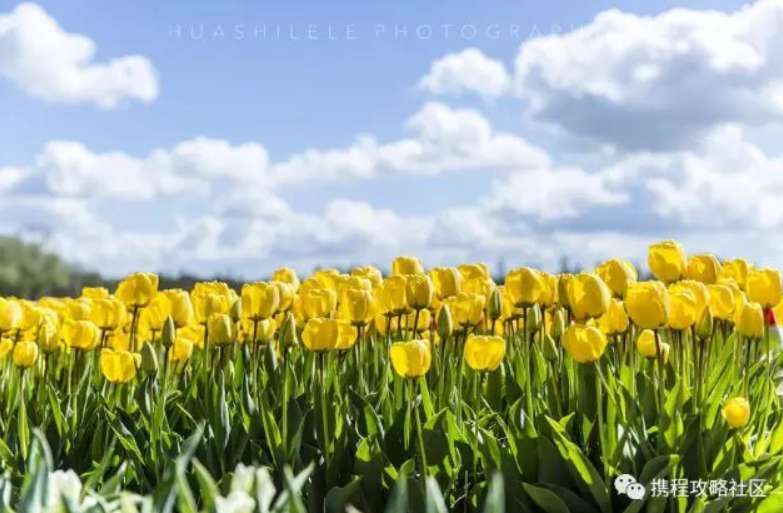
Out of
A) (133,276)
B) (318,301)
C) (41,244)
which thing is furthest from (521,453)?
(41,244)

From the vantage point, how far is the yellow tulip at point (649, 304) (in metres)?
3.15

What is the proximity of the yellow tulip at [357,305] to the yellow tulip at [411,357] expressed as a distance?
0.78 meters

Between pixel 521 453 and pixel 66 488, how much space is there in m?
1.54

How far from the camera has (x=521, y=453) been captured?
308 cm

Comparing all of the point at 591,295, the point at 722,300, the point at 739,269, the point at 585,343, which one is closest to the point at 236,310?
the point at 591,295

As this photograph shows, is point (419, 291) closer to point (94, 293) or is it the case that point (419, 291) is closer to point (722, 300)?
point (722, 300)

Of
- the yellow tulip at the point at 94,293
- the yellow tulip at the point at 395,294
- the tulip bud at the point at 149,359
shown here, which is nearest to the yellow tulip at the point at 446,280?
the yellow tulip at the point at 395,294

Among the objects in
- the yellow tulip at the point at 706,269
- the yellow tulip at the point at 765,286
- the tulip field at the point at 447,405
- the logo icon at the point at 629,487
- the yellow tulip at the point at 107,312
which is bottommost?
the logo icon at the point at 629,487

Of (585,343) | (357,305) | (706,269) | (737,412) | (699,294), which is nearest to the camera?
(737,412)

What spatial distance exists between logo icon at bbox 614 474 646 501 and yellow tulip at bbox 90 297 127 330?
8.26ft

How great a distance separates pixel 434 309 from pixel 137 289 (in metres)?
1.40

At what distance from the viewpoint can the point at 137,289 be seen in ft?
15.0

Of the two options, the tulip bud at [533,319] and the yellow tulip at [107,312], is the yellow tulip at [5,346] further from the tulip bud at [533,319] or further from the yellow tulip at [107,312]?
the tulip bud at [533,319]

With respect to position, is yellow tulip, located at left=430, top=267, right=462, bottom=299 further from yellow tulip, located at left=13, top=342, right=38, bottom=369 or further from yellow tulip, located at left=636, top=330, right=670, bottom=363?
yellow tulip, located at left=13, top=342, right=38, bottom=369
